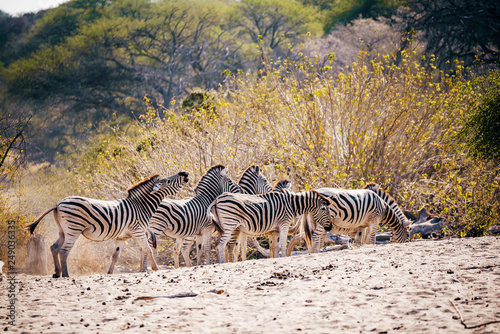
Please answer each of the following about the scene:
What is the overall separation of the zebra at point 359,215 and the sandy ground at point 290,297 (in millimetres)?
1679

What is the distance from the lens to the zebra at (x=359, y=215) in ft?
27.7

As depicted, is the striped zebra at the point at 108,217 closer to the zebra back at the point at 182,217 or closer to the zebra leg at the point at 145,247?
the zebra leg at the point at 145,247

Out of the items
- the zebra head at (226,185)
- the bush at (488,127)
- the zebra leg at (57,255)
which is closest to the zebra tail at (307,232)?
the zebra head at (226,185)

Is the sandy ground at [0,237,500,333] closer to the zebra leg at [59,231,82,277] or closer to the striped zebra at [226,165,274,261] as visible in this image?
the zebra leg at [59,231,82,277]

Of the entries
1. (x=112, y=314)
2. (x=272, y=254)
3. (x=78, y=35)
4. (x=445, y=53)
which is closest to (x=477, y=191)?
(x=272, y=254)

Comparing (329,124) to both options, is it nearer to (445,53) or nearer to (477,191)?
(477,191)

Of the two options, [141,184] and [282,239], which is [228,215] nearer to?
[282,239]

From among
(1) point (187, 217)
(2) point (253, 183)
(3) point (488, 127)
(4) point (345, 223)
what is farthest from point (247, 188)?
(3) point (488, 127)

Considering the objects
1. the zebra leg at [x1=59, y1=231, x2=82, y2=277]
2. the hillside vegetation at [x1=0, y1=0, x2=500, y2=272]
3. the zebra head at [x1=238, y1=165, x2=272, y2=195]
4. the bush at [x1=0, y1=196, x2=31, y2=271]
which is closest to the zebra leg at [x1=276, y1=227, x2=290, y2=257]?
the zebra head at [x1=238, y1=165, x2=272, y2=195]

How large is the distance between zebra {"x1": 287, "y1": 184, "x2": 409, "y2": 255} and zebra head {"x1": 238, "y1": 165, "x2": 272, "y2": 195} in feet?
3.67

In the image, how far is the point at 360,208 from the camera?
8453 mm

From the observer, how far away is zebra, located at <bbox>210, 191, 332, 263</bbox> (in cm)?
797

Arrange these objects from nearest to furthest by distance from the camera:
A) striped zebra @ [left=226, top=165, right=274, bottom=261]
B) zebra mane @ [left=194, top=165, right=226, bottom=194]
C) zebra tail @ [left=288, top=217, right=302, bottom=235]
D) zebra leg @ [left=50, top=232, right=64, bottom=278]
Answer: zebra leg @ [left=50, top=232, right=64, bottom=278] → zebra mane @ [left=194, top=165, right=226, bottom=194] → striped zebra @ [left=226, top=165, right=274, bottom=261] → zebra tail @ [left=288, top=217, right=302, bottom=235]

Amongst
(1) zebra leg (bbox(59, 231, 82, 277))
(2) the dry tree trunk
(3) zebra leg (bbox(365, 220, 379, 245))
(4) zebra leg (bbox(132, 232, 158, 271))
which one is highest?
(1) zebra leg (bbox(59, 231, 82, 277))
